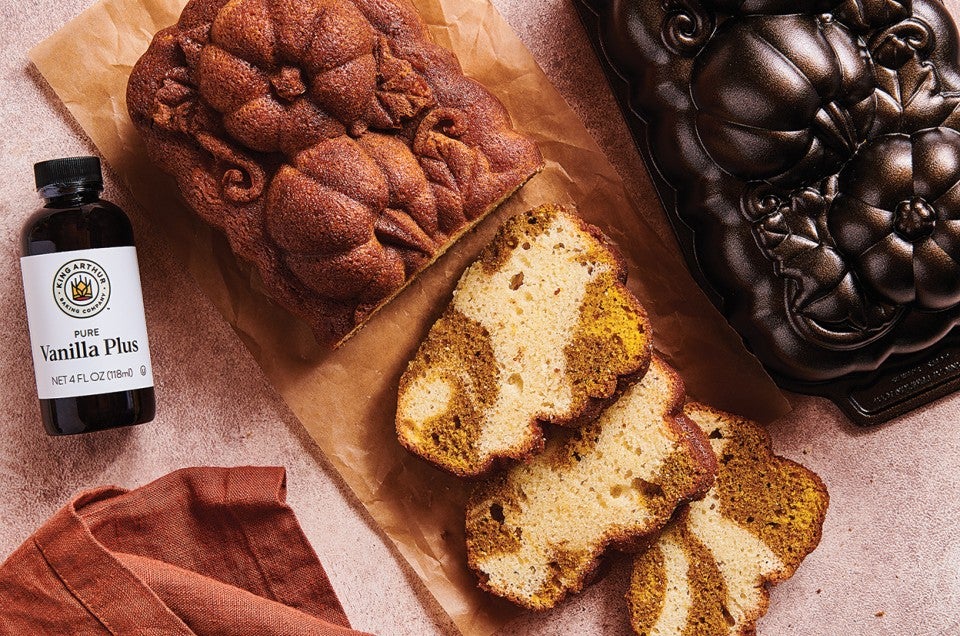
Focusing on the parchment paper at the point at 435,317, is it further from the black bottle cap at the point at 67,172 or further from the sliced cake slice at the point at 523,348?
the black bottle cap at the point at 67,172

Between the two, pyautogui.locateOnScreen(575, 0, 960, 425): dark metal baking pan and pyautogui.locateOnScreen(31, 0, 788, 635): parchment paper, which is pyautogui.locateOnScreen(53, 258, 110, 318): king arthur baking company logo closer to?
pyautogui.locateOnScreen(31, 0, 788, 635): parchment paper

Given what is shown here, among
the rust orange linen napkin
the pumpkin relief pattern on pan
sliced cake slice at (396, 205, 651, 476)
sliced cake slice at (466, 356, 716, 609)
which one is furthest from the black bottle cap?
the pumpkin relief pattern on pan

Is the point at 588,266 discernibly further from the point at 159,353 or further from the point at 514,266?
the point at 159,353

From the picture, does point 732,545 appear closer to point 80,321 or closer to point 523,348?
point 523,348

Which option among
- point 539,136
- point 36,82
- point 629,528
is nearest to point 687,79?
point 539,136

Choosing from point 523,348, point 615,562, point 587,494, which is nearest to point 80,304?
point 523,348

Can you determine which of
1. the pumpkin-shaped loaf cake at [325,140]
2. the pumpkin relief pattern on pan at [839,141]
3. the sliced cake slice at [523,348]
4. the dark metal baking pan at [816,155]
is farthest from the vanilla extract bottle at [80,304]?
the pumpkin relief pattern on pan at [839,141]
